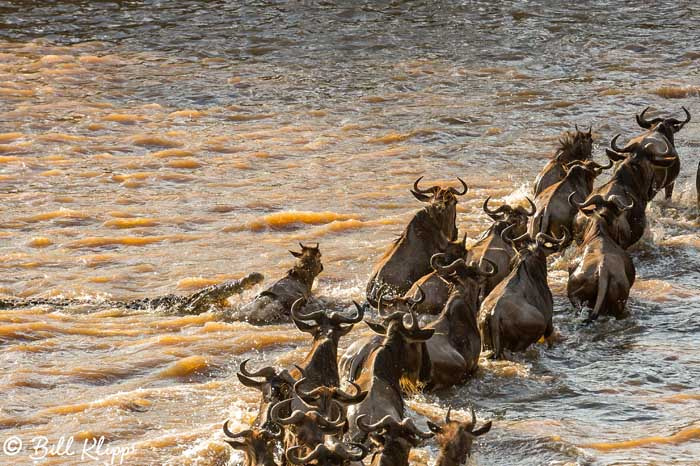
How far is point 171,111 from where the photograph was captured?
20.8 metres

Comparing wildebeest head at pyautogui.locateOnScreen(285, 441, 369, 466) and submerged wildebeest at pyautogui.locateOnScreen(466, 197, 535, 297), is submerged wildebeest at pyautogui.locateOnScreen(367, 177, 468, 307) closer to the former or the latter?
submerged wildebeest at pyautogui.locateOnScreen(466, 197, 535, 297)

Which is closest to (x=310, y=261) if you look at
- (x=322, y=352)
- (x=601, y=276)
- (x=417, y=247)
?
(x=417, y=247)

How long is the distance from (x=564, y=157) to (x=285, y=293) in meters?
4.48

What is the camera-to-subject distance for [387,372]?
9.07 meters

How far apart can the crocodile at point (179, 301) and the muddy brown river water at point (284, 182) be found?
0.69 feet

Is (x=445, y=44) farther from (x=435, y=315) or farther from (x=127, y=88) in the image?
(x=435, y=315)

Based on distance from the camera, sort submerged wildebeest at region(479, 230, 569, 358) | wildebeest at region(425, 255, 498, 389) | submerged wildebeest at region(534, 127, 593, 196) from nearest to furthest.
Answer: wildebeest at region(425, 255, 498, 389) < submerged wildebeest at region(479, 230, 569, 358) < submerged wildebeest at region(534, 127, 593, 196)

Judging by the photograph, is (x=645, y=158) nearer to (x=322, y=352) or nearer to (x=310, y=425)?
(x=322, y=352)

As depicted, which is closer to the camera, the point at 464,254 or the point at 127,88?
the point at 464,254

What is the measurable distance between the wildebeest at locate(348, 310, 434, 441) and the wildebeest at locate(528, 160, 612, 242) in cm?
362

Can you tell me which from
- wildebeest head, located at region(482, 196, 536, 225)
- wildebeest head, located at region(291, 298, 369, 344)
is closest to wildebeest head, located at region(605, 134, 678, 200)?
wildebeest head, located at region(482, 196, 536, 225)

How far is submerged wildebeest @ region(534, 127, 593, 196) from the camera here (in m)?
14.5

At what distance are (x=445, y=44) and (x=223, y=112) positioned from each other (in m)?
6.09

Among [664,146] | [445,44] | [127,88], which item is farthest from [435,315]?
[445,44]
